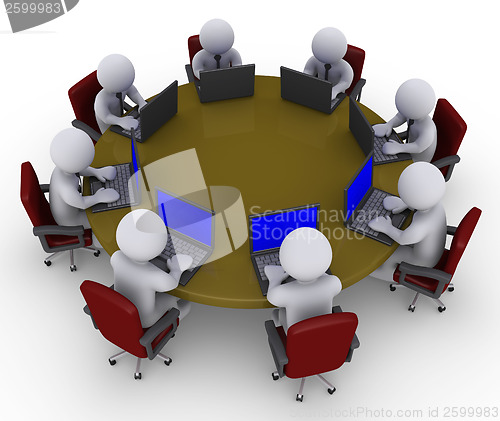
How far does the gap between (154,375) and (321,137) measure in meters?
2.44

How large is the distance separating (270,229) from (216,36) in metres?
2.45

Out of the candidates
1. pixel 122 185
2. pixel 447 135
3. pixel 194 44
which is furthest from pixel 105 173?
pixel 447 135

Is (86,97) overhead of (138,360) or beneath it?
overhead

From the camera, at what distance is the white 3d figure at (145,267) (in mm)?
3854

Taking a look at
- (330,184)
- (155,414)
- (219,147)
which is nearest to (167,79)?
(219,147)

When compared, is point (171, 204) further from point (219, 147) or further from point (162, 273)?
point (219, 147)

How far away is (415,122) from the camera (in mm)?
5199

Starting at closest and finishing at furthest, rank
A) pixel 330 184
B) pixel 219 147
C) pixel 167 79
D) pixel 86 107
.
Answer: pixel 330 184 → pixel 219 147 → pixel 86 107 → pixel 167 79

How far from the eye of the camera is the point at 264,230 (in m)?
4.17

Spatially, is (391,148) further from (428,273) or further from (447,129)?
(428,273)

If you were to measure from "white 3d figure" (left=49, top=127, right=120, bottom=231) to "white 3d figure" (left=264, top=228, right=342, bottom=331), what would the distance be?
1.54m

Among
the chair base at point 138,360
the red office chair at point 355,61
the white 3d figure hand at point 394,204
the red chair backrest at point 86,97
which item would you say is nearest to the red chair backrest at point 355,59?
the red office chair at point 355,61

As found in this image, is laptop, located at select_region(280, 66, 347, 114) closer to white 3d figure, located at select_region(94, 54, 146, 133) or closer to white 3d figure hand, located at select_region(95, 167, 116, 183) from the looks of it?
white 3d figure, located at select_region(94, 54, 146, 133)

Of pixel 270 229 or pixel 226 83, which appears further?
pixel 226 83
